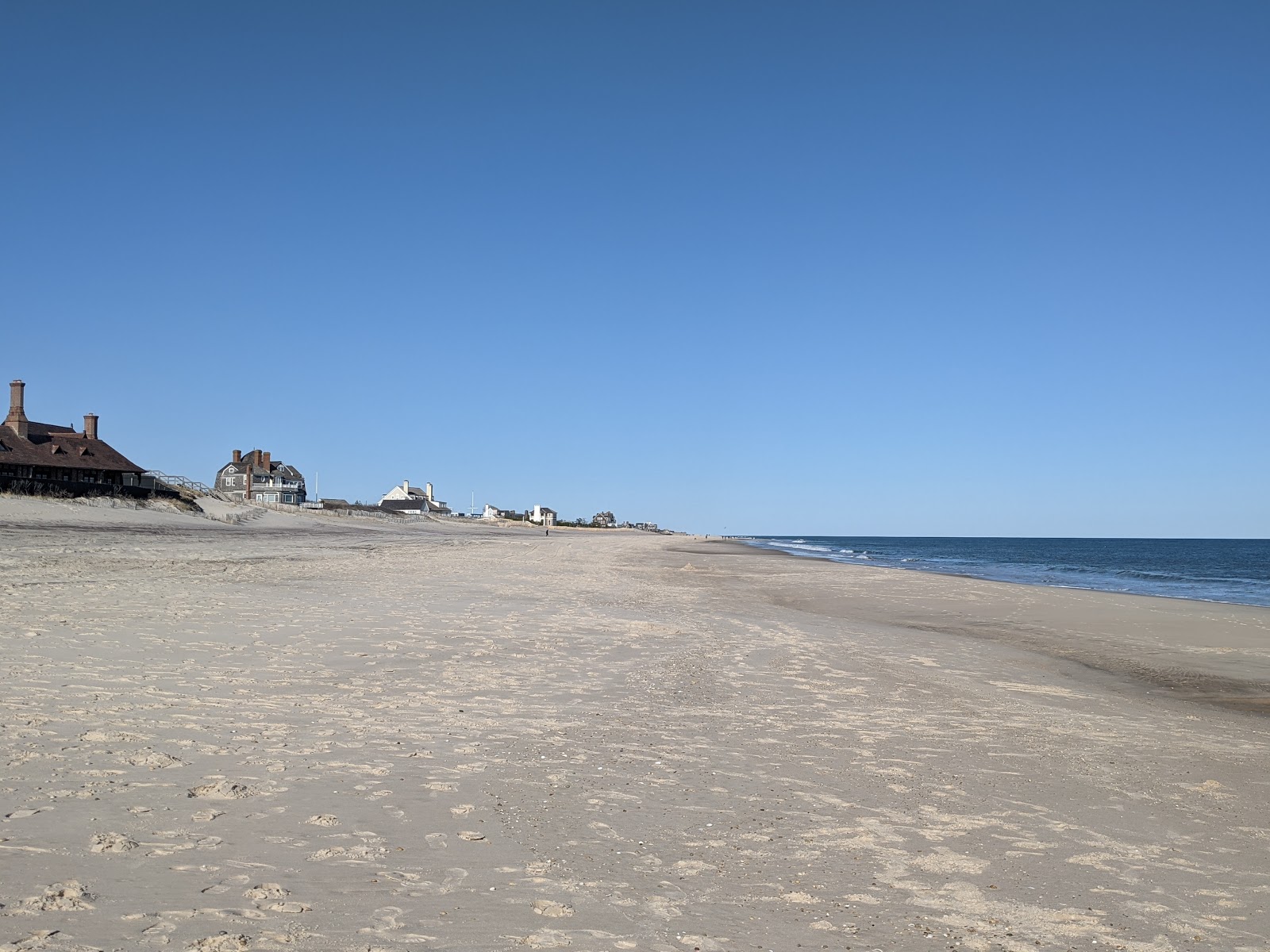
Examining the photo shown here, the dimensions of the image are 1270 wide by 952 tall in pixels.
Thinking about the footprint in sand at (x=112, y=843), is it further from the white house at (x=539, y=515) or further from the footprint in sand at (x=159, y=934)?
the white house at (x=539, y=515)

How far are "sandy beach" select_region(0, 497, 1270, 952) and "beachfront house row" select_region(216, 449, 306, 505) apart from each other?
86.6 m

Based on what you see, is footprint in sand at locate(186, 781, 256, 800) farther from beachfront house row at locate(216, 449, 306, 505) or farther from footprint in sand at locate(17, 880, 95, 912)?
beachfront house row at locate(216, 449, 306, 505)

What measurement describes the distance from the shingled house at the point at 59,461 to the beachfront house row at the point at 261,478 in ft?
118

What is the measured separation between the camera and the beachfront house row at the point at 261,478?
93562 millimetres

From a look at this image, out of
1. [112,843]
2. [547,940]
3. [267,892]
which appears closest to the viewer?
[547,940]

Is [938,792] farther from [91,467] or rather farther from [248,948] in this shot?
[91,467]

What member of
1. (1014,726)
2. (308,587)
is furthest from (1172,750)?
(308,587)

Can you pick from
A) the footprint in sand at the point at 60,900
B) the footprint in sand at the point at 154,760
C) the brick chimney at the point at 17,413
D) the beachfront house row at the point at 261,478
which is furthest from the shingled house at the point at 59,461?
the footprint in sand at the point at 60,900

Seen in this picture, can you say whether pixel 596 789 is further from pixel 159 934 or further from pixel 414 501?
pixel 414 501

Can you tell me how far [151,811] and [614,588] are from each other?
17173 mm

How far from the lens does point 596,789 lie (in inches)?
221

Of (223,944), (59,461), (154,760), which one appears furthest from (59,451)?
(223,944)

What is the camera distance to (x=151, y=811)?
471 cm

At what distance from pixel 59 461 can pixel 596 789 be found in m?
55.4
